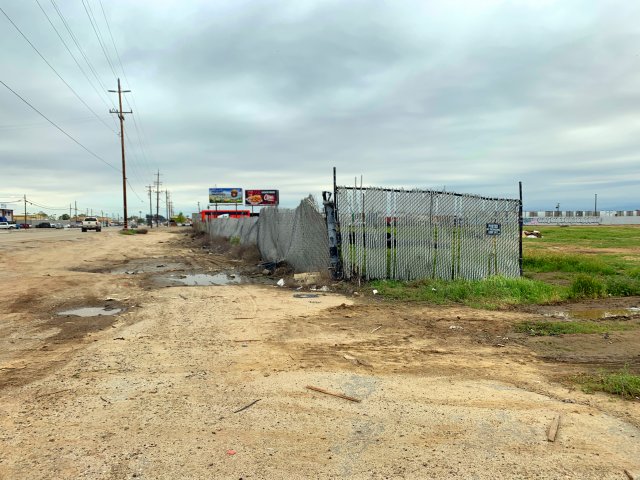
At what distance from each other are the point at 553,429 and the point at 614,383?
1332 millimetres

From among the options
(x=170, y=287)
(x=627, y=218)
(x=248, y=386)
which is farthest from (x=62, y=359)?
(x=627, y=218)

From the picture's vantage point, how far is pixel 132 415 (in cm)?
395

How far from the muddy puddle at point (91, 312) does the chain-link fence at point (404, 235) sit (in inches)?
206

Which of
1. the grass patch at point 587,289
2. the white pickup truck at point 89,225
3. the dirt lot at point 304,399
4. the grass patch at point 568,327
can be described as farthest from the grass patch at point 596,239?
the white pickup truck at point 89,225

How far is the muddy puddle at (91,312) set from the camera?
822cm

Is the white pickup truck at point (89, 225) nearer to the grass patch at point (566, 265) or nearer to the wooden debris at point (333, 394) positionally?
the grass patch at point (566, 265)

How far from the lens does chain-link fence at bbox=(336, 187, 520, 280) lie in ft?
36.0

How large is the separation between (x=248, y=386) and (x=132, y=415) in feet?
3.68

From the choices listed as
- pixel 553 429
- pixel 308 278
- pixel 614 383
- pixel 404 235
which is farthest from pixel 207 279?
pixel 553 429

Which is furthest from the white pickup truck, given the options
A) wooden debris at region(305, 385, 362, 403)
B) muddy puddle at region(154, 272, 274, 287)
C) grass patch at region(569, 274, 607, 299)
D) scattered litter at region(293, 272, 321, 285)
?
wooden debris at region(305, 385, 362, 403)

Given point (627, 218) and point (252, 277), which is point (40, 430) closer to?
point (252, 277)

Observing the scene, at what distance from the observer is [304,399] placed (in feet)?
14.2

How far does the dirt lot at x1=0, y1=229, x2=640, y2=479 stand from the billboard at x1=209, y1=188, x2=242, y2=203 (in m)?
75.5

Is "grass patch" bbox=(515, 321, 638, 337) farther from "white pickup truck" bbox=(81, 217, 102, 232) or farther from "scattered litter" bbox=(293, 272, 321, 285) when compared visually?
"white pickup truck" bbox=(81, 217, 102, 232)
